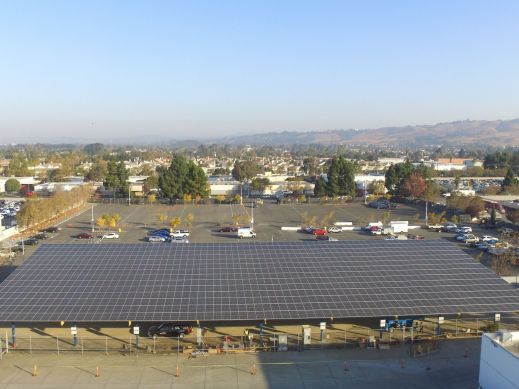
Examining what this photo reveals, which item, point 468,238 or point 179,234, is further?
point 179,234

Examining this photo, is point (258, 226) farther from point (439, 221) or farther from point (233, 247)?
point (233, 247)

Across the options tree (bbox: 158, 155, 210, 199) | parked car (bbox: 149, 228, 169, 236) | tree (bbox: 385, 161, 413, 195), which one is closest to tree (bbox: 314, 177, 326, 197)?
tree (bbox: 385, 161, 413, 195)

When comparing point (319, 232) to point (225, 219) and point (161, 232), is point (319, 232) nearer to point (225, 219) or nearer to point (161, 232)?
point (225, 219)

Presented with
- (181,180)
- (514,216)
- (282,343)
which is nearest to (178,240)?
(181,180)

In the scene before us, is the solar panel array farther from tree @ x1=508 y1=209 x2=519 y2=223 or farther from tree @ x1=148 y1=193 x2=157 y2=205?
tree @ x1=148 y1=193 x2=157 y2=205

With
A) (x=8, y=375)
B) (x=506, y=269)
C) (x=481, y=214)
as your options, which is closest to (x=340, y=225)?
(x=481, y=214)

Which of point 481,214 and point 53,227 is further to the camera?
point 481,214
